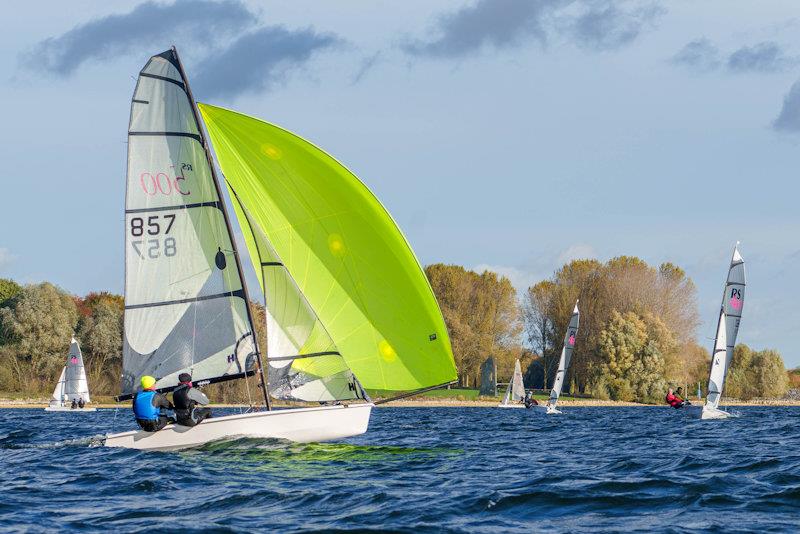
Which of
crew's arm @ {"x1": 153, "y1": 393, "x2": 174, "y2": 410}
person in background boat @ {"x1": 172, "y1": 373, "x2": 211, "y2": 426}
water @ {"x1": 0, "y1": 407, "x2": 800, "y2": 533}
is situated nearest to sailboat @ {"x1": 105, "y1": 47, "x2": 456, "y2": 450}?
crew's arm @ {"x1": 153, "y1": 393, "x2": 174, "y2": 410}

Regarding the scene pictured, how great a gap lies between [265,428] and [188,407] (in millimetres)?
1424

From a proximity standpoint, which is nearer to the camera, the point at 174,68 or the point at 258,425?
the point at 258,425

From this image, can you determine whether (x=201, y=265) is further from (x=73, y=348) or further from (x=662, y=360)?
(x=662, y=360)

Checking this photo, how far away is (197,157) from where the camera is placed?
63.8 ft

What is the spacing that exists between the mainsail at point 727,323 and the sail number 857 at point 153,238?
1121 inches

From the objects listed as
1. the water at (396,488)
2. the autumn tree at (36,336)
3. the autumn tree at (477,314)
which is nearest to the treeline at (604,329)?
the autumn tree at (477,314)

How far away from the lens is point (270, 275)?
1936 cm

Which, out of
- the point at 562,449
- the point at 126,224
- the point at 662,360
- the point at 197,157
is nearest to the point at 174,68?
the point at 197,157

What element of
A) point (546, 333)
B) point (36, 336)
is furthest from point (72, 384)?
point (546, 333)

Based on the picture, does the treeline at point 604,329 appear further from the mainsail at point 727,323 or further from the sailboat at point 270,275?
the sailboat at point 270,275

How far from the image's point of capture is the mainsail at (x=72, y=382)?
198ft

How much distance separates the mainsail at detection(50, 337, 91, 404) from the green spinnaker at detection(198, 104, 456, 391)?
145ft

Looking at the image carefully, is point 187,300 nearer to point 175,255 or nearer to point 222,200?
point 175,255

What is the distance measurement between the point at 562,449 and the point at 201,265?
8.63 m
